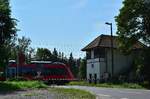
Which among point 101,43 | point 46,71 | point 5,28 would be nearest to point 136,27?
point 46,71

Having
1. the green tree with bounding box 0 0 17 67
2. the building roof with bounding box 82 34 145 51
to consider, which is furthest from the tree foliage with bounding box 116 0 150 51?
the green tree with bounding box 0 0 17 67

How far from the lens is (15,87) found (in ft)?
108

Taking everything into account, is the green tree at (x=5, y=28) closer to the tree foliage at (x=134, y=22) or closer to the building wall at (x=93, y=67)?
the tree foliage at (x=134, y=22)

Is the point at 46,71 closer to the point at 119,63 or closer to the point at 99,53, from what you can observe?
the point at 99,53

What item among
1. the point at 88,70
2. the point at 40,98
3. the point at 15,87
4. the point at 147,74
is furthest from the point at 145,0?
the point at 40,98

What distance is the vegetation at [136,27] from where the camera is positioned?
6100cm

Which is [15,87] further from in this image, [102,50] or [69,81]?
[102,50]

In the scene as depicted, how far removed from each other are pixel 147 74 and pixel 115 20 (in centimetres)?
916

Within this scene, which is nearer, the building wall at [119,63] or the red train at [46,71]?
the red train at [46,71]

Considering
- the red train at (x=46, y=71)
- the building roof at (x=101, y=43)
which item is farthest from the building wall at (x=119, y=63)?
the red train at (x=46, y=71)

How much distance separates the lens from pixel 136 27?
206 feet

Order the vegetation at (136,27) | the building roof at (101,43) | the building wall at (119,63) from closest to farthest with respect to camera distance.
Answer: the vegetation at (136,27), the building roof at (101,43), the building wall at (119,63)

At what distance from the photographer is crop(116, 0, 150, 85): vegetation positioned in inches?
2402

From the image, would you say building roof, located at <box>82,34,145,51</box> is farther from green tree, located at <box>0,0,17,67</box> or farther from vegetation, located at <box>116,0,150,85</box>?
green tree, located at <box>0,0,17,67</box>
